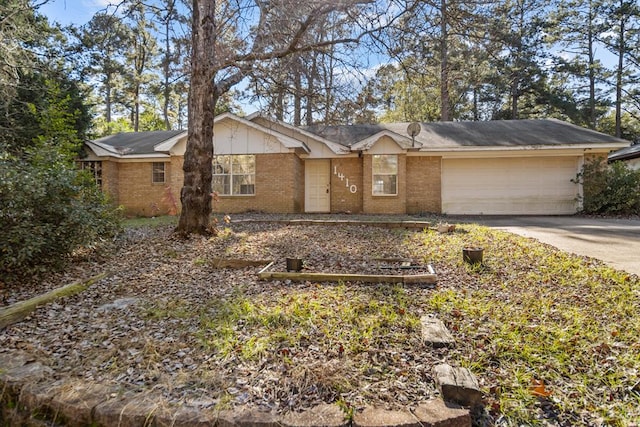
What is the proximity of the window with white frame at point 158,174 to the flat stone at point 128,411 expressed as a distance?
47.8 ft

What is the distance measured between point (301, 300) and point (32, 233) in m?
3.56

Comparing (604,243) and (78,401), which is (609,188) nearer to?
(604,243)

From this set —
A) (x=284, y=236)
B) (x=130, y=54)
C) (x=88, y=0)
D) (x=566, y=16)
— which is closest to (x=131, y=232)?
(x=284, y=236)

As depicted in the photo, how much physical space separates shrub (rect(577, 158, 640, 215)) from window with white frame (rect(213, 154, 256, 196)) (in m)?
12.9

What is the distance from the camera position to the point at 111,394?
203cm

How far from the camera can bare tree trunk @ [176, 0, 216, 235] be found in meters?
6.81

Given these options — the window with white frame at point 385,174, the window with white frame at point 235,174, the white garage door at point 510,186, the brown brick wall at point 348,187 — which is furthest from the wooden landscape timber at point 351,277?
the white garage door at point 510,186

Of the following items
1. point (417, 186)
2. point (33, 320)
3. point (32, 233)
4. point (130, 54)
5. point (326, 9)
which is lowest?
point (33, 320)

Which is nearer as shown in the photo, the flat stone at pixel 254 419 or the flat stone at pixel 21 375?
the flat stone at pixel 254 419

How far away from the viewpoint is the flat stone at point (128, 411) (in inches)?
72.6

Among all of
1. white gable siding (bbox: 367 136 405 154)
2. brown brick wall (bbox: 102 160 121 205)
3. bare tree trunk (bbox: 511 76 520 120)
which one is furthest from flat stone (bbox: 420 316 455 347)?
bare tree trunk (bbox: 511 76 520 120)

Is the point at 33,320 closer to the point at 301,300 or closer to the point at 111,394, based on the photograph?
the point at 111,394

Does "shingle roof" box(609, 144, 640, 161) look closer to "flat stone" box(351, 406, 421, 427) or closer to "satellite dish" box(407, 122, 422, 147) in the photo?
"satellite dish" box(407, 122, 422, 147)

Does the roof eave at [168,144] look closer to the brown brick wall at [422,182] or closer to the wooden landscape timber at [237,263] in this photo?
the brown brick wall at [422,182]
